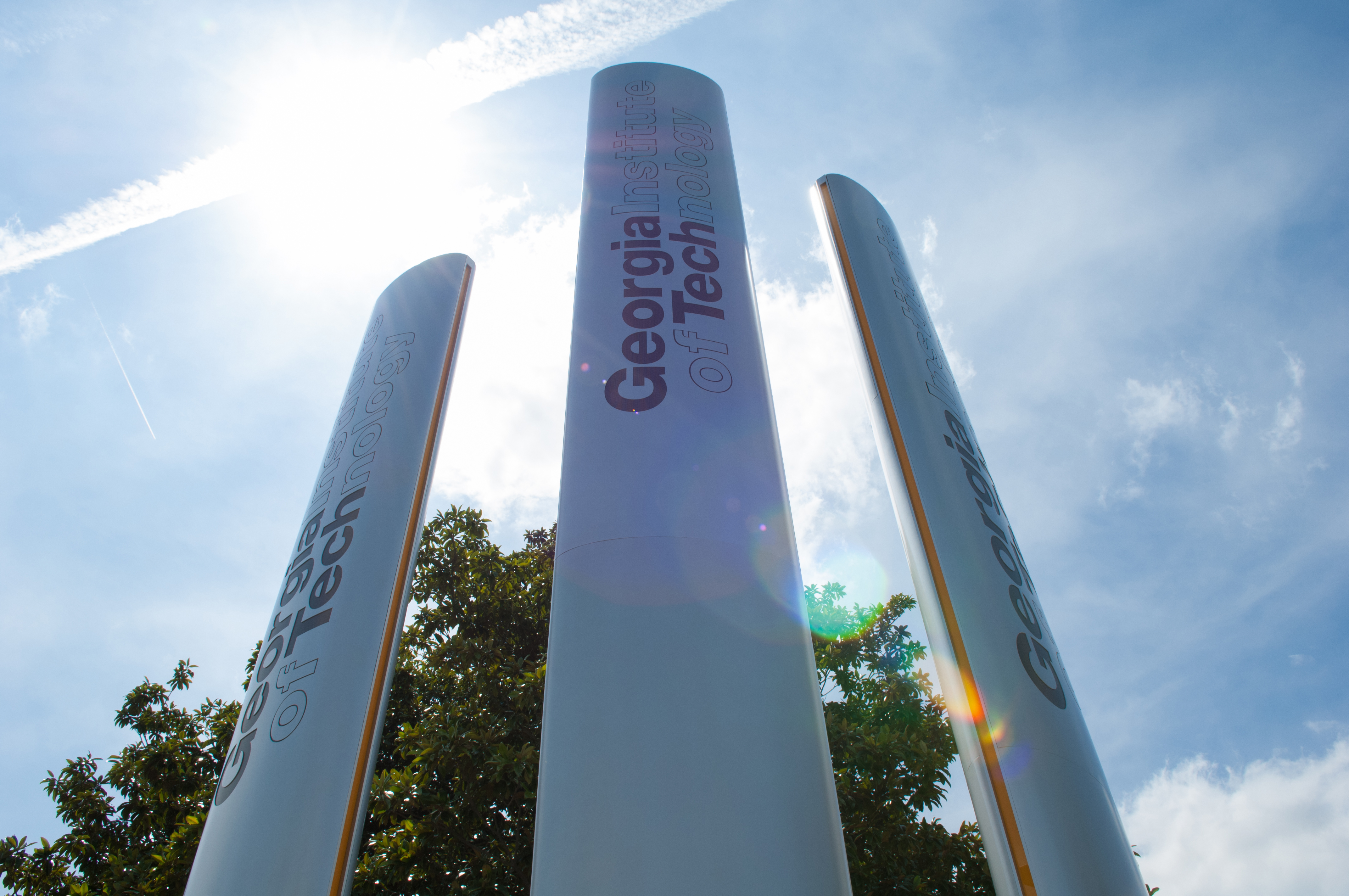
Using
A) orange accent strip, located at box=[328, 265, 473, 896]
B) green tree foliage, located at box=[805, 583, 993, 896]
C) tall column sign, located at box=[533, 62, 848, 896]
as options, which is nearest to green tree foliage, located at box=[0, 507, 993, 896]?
green tree foliage, located at box=[805, 583, 993, 896]

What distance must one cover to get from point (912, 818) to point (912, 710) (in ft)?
5.09

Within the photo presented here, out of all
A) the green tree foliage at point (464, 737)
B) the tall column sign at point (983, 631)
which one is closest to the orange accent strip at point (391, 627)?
the green tree foliage at point (464, 737)

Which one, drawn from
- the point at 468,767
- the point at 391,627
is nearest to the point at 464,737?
the point at 468,767

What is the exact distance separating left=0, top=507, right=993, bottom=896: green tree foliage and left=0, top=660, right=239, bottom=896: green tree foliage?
2cm

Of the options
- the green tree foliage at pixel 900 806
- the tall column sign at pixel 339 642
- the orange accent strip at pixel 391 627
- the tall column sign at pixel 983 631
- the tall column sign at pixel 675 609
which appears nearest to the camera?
the tall column sign at pixel 675 609

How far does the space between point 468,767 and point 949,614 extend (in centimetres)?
570

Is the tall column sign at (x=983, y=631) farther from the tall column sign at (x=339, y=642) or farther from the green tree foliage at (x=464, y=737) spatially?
the green tree foliage at (x=464, y=737)

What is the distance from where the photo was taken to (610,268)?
4.96 m

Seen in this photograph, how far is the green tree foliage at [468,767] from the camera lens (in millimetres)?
7590

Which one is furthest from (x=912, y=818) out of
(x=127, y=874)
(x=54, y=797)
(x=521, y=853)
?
(x=54, y=797)

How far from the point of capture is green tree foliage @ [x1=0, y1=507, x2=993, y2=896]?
7590 millimetres

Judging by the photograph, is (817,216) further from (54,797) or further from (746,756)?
(54,797)

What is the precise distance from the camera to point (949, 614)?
3863 mm

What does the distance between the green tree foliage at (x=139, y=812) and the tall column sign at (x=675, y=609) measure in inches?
256
